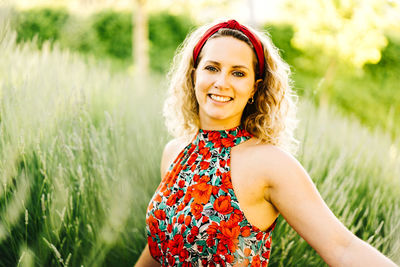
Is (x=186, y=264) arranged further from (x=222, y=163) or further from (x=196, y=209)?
(x=222, y=163)

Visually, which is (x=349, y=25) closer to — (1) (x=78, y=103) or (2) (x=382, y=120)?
(2) (x=382, y=120)

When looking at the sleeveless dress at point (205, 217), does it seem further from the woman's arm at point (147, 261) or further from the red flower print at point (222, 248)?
the woman's arm at point (147, 261)

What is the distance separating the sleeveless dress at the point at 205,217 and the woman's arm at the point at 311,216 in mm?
165

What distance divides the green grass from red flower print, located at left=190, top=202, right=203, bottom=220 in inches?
20.0

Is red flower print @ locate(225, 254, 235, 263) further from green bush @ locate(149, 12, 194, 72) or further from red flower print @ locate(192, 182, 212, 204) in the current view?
green bush @ locate(149, 12, 194, 72)

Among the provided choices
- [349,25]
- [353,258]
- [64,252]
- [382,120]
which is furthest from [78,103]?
[382,120]

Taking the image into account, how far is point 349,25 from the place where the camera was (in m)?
7.45

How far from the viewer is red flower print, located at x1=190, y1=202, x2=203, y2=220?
1.51 m

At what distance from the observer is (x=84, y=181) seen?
2.26 meters

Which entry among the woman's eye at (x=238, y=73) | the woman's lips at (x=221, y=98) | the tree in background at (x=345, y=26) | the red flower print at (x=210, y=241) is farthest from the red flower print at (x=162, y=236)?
the tree in background at (x=345, y=26)

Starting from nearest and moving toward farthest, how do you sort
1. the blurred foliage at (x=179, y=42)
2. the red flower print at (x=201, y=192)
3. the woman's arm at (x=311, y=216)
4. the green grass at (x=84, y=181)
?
1. the woman's arm at (x=311, y=216)
2. the red flower print at (x=201, y=192)
3. the green grass at (x=84, y=181)
4. the blurred foliage at (x=179, y=42)

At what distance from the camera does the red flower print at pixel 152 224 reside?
166 centimetres

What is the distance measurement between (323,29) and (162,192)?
281 inches

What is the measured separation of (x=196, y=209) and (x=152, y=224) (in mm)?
253
